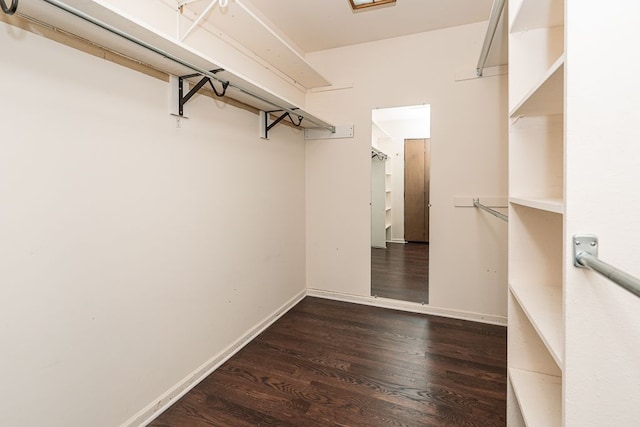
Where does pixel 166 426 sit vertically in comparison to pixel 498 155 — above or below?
below

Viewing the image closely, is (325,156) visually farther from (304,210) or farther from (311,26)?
(311,26)

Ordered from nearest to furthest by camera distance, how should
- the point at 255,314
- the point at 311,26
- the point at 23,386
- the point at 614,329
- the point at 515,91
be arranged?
the point at 614,329 < the point at 23,386 < the point at 515,91 < the point at 255,314 < the point at 311,26

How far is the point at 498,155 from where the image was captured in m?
2.55

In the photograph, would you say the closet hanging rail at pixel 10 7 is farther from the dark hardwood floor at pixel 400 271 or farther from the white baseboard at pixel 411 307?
the white baseboard at pixel 411 307

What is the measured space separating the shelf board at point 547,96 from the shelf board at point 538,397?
117 centimetres

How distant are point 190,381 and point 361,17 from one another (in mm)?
3023

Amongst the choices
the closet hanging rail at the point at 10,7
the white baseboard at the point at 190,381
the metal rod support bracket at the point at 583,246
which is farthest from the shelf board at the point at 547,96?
the white baseboard at the point at 190,381

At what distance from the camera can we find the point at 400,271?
3.18 meters

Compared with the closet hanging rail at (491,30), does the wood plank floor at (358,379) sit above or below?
below

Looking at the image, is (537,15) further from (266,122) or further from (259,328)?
(259,328)

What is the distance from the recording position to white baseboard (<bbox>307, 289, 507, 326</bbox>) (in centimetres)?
265

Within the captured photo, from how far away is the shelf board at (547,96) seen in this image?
87cm

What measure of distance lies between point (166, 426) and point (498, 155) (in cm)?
302

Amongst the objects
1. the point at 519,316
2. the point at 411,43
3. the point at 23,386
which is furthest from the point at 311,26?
the point at 23,386
